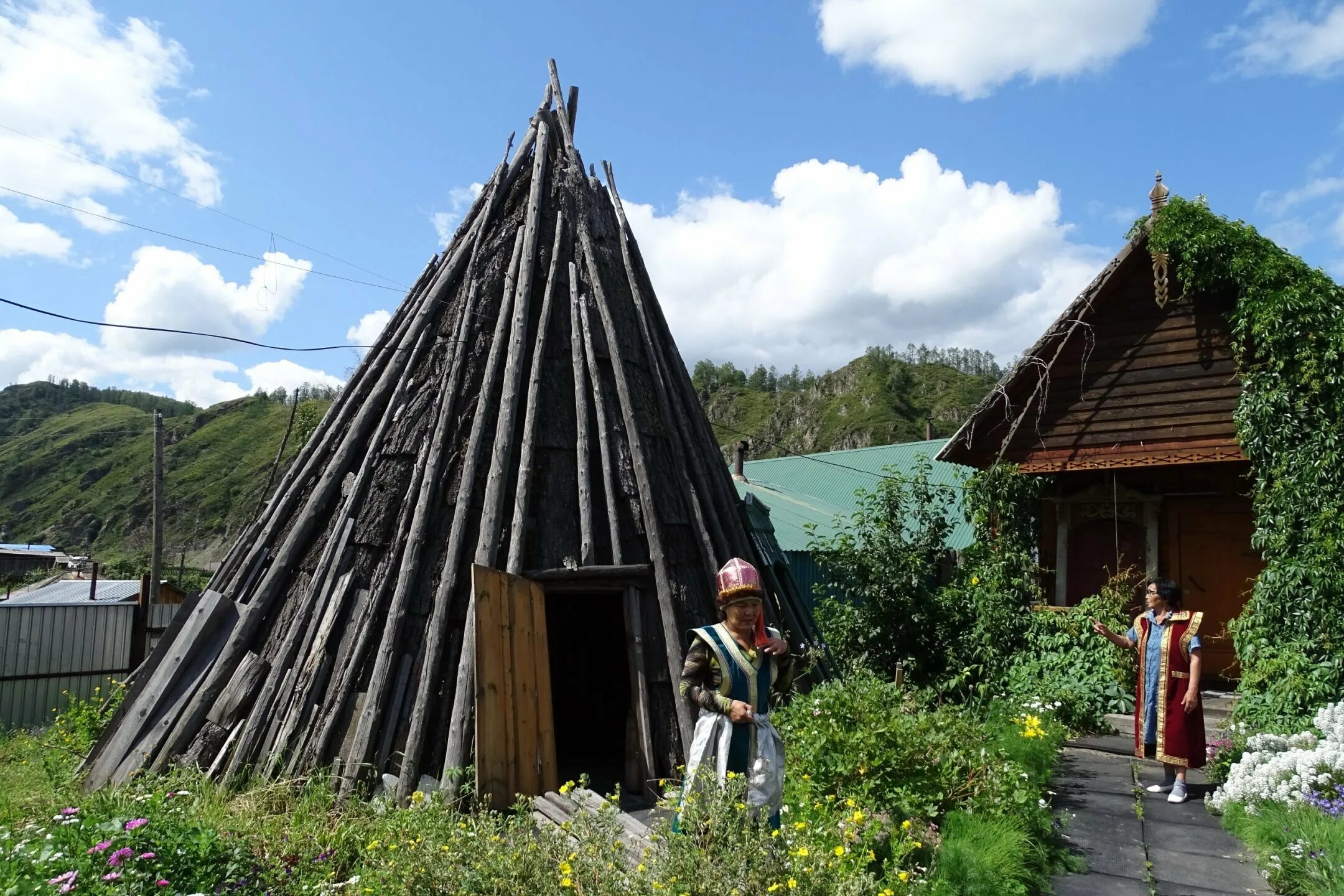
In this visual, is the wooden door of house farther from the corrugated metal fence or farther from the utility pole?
the utility pole

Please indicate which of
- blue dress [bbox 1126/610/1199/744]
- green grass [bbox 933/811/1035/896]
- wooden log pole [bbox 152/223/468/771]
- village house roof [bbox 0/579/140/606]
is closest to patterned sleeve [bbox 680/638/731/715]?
green grass [bbox 933/811/1035/896]

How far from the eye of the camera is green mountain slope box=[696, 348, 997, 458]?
182ft

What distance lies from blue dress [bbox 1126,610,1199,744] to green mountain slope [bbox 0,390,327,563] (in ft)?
139

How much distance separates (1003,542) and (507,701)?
672 cm

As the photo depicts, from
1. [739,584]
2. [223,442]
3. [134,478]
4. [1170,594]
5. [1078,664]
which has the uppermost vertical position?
[223,442]

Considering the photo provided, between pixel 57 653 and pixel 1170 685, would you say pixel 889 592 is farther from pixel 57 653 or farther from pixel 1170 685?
pixel 57 653

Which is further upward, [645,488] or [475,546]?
[645,488]

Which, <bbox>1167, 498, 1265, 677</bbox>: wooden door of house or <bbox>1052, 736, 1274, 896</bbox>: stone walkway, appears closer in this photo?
<bbox>1052, 736, 1274, 896</bbox>: stone walkway

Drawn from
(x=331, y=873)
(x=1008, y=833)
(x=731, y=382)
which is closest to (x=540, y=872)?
(x=331, y=873)

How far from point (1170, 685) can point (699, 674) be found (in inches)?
165

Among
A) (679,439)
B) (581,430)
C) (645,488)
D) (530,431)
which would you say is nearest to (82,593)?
(530,431)

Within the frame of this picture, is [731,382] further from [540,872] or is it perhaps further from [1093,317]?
[540,872]

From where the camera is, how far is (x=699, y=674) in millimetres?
4055

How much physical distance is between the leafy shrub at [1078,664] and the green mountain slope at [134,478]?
132ft
